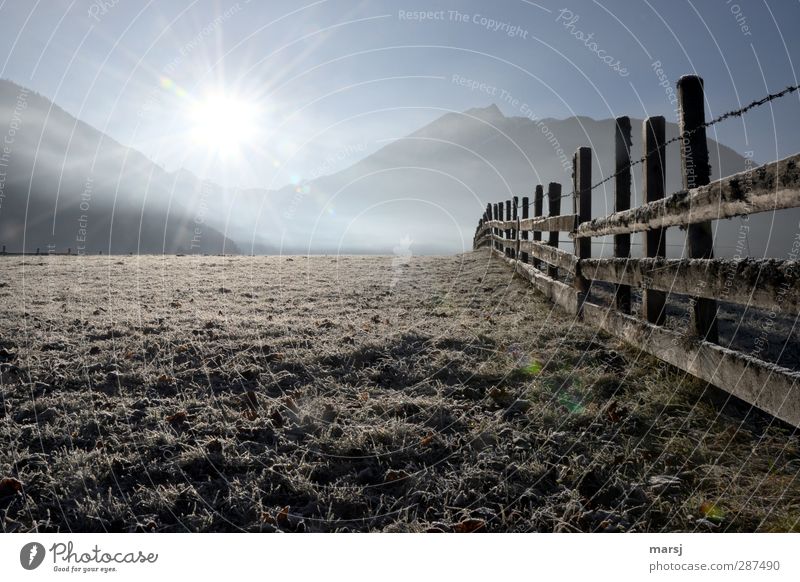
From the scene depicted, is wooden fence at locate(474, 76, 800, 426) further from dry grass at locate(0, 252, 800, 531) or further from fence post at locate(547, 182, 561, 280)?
fence post at locate(547, 182, 561, 280)

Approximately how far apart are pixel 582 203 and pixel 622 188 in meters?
1.15

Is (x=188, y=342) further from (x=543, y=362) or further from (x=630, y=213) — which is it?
(x=630, y=213)

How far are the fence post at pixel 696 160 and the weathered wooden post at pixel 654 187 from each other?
64cm

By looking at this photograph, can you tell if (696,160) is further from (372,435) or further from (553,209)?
(553,209)

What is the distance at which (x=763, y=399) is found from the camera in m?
2.63

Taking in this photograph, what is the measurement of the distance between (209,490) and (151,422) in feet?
3.47

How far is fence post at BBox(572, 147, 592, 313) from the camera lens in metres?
6.13

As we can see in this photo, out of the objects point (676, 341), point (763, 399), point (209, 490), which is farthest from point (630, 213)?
point (209, 490)

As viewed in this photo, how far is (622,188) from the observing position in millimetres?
5258

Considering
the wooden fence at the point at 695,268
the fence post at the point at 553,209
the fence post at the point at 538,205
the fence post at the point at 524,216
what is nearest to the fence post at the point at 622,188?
the wooden fence at the point at 695,268

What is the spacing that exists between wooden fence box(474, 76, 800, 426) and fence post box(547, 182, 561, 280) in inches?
65.8
